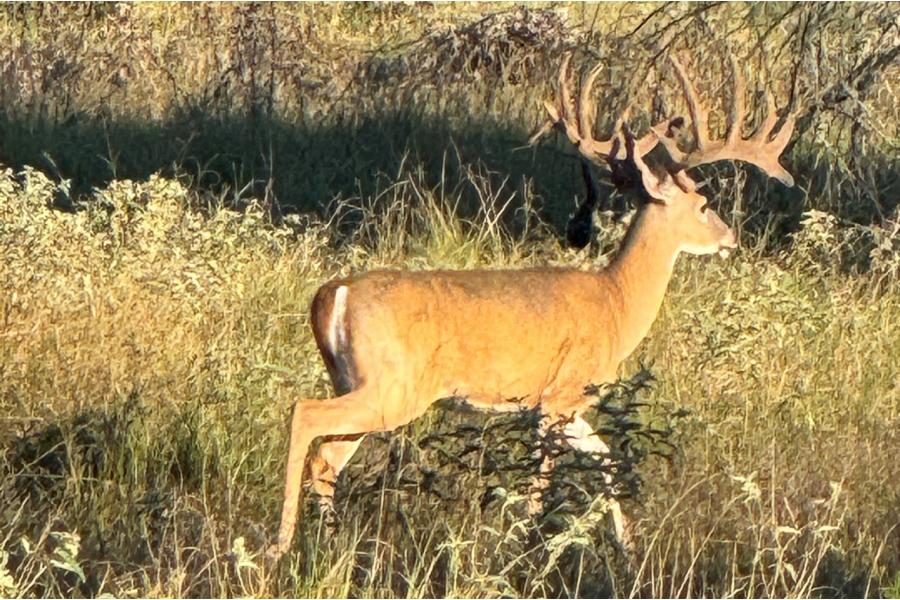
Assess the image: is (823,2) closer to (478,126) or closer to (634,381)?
(478,126)

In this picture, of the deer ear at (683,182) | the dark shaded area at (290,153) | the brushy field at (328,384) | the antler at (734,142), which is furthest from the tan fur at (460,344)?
the dark shaded area at (290,153)

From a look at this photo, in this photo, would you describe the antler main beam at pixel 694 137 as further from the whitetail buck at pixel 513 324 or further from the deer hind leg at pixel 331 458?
the deer hind leg at pixel 331 458

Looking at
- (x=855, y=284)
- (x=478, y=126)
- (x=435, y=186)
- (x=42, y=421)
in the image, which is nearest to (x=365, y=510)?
(x=42, y=421)

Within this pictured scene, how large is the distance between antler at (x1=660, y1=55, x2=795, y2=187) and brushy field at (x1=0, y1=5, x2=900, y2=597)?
0.74m

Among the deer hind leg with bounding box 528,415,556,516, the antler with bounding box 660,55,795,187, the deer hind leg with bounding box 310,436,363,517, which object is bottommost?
the deer hind leg with bounding box 310,436,363,517

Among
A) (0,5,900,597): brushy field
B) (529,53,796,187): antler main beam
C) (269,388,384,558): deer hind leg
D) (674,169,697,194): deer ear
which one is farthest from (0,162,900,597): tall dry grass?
(529,53,796,187): antler main beam

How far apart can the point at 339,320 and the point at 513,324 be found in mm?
669

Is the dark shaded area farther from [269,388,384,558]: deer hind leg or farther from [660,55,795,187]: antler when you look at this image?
[269,388,384,558]: deer hind leg

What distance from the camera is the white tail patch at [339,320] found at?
5.98m

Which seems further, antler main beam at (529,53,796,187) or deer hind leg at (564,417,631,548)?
antler main beam at (529,53,796,187)

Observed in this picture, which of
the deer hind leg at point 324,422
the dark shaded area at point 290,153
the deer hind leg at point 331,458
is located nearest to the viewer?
the deer hind leg at point 324,422

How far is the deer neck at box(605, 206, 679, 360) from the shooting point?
276 inches

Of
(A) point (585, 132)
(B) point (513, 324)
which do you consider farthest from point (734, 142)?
(B) point (513, 324)

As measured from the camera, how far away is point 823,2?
9.70m
